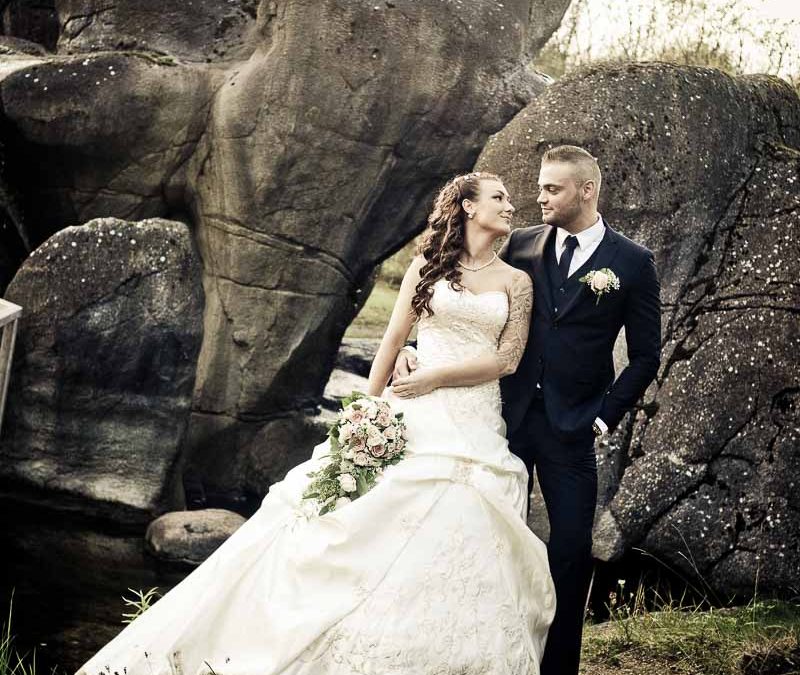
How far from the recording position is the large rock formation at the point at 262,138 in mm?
9273

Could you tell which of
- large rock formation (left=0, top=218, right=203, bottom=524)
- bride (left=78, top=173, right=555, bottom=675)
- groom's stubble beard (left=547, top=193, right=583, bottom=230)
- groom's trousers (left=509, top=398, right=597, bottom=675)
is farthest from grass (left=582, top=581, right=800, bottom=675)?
large rock formation (left=0, top=218, right=203, bottom=524)

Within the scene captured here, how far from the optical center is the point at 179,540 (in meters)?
7.66

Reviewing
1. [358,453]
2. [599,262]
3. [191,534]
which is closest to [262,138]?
[191,534]

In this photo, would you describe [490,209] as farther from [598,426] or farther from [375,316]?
[375,316]

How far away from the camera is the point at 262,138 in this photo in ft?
30.9

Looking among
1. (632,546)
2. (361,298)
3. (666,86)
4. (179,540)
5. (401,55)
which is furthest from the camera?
(361,298)

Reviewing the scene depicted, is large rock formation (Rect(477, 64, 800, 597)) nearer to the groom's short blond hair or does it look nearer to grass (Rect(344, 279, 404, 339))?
the groom's short blond hair

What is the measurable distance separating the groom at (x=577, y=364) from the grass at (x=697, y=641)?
0.66m

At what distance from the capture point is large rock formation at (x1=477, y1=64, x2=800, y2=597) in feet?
18.3

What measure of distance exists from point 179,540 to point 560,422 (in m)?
4.20

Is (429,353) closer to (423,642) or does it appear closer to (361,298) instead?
(423,642)

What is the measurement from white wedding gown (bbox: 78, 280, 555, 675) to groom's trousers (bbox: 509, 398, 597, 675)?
0.35ft

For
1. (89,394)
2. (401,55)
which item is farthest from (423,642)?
(401,55)

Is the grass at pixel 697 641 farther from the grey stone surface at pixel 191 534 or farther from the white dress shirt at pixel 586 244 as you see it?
the grey stone surface at pixel 191 534
